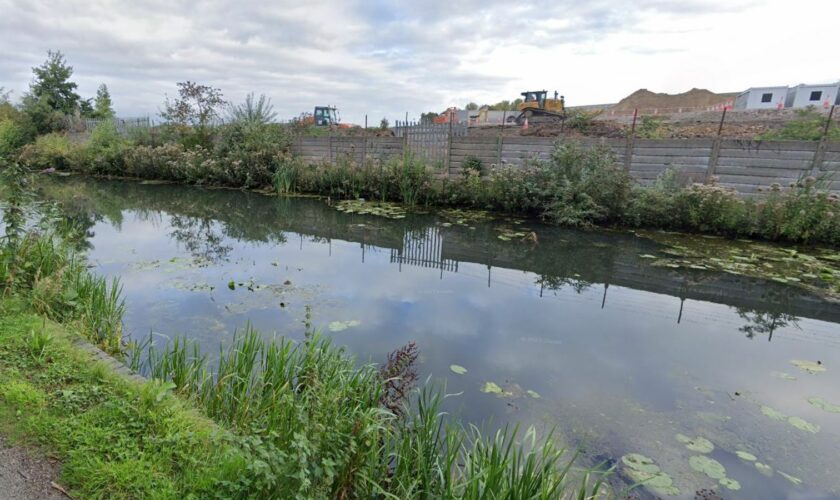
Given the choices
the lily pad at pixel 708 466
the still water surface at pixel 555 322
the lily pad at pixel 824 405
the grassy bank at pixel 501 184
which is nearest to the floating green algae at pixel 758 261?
the still water surface at pixel 555 322

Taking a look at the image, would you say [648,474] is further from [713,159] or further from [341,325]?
[713,159]

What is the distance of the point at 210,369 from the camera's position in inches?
118

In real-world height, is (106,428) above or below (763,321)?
above

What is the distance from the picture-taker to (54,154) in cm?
1667

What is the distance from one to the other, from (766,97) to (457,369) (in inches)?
1167

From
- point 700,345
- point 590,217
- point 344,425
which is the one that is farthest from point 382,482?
point 590,217

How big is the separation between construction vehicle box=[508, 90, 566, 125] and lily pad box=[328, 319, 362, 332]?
61.8ft

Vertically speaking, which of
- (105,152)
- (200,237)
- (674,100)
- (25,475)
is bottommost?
(200,237)

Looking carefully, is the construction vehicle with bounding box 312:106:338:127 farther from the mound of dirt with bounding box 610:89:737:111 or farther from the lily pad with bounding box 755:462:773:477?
the lily pad with bounding box 755:462:773:477

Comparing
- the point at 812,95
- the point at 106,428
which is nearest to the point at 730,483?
the point at 106,428

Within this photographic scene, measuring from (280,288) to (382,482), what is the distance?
3.20 metres

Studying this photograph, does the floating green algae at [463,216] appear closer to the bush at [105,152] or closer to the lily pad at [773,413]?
the lily pad at [773,413]

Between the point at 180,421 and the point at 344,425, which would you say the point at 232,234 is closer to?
the point at 180,421

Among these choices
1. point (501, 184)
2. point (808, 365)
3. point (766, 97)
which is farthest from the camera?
point (766, 97)
